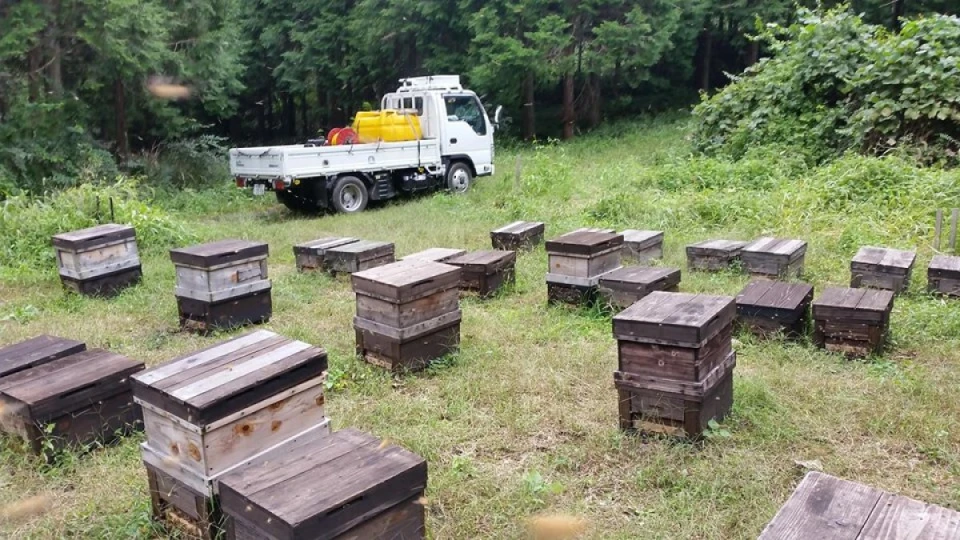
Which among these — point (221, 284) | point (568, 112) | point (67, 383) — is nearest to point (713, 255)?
point (221, 284)

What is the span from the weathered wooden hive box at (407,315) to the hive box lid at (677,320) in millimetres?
1611

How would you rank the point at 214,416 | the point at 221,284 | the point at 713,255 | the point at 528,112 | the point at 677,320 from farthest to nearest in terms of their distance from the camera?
the point at 528,112, the point at 713,255, the point at 221,284, the point at 677,320, the point at 214,416

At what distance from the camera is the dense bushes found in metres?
10.7

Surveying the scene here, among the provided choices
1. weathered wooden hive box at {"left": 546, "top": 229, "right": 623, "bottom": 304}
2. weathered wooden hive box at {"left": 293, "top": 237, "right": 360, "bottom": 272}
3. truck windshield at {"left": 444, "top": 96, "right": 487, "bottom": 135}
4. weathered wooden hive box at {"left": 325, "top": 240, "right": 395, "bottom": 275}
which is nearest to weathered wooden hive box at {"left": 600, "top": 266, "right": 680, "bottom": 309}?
weathered wooden hive box at {"left": 546, "top": 229, "right": 623, "bottom": 304}

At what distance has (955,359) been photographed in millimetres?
4996

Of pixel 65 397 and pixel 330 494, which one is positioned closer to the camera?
pixel 330 494

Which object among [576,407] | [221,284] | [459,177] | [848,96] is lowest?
[576,407]

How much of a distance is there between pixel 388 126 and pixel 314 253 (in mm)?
6414

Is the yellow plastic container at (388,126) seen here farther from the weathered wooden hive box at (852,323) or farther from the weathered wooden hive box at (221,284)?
the weathered wooden hive box at (852,323)

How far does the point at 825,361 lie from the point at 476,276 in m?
3.23

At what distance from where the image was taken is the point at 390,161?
44.1 feet

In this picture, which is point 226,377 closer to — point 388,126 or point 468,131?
point 388,126

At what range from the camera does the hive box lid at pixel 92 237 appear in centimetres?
694

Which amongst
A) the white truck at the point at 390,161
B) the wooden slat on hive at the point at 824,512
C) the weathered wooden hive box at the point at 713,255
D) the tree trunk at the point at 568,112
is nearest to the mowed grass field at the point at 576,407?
the weathered wooden hive box at the point at 713,255
